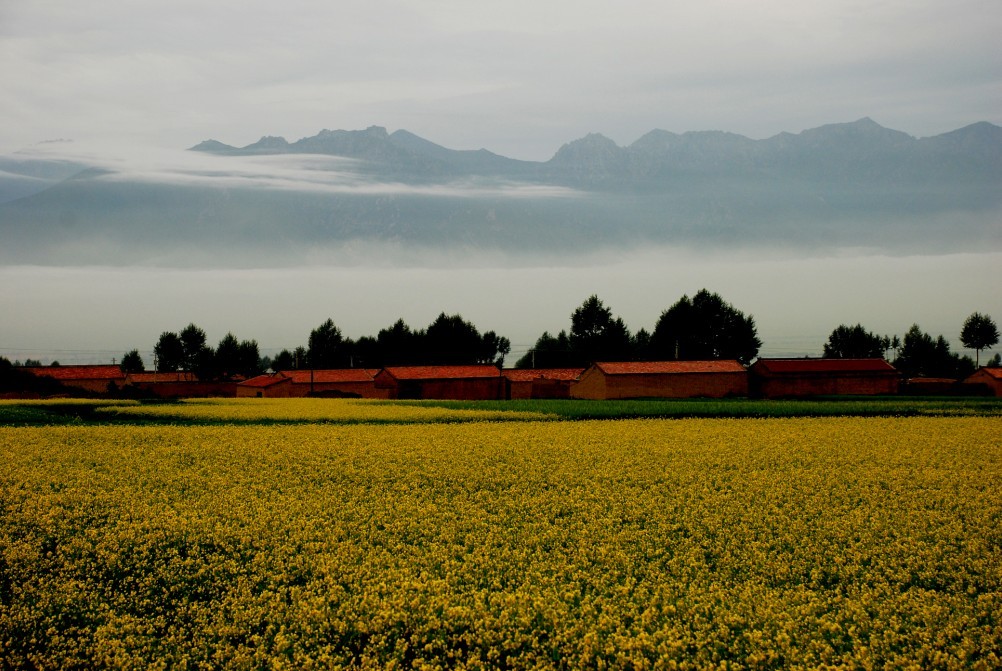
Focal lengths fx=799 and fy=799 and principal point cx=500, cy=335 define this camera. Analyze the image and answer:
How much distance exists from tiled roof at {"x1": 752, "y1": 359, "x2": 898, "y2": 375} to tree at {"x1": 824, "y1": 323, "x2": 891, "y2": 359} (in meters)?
62.6

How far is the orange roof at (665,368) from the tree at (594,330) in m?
45.3

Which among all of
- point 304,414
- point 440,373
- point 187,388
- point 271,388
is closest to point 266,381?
point 271,388

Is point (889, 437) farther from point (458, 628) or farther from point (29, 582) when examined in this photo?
point (29, 582)

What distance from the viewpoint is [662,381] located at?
81312 millimetres

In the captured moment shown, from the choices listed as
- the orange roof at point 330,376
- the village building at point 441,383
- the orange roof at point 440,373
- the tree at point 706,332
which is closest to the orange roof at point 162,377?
the orange roof at point 330,376

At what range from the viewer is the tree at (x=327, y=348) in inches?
5738

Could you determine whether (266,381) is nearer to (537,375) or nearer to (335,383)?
(335,383)

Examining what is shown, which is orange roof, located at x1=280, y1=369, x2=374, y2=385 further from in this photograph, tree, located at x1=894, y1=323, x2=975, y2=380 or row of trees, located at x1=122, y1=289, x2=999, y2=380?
tree, located at x1=894, y1=323, x2=975, y2=380

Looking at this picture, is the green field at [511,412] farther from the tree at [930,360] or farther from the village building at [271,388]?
the tree at [930,360]

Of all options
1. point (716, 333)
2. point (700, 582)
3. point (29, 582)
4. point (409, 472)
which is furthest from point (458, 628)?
point (716, 333)

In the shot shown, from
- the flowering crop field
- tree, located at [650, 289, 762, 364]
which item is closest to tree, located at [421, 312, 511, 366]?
tree, located at [650, 289, 762, 364]

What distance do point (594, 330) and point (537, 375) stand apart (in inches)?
1671

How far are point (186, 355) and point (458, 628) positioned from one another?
512 ft

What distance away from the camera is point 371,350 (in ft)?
457
